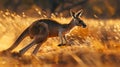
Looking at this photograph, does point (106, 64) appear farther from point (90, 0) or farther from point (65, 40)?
point (90, 0)

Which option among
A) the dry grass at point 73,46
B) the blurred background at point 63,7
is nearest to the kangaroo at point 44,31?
the dry grass at point 73,46

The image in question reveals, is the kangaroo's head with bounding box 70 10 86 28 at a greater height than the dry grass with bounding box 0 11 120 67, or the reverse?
the kangaroo's head with bounding box 70 10 86 28

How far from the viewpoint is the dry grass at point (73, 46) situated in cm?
568

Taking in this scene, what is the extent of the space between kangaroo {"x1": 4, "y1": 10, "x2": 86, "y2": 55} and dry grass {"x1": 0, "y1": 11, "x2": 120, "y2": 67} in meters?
0.13

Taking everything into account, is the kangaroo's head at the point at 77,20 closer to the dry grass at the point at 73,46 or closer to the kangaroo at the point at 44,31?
the kangaroo at the point at 44,31

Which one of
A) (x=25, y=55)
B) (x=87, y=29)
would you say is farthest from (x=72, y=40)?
(x=25, y=55)

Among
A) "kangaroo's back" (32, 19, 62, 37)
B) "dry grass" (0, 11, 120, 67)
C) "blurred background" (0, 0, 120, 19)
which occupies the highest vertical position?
"blurred background" (0, 0, 120, 19)

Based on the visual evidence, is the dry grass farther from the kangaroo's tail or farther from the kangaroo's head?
the kangaroo's head

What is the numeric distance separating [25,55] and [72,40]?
841 mm

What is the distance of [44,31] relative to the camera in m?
5.70

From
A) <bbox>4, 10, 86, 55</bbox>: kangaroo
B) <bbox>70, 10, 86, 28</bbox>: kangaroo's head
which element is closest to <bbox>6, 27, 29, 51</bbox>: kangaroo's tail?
<bbox>4, 10, 86, 55</bbox>: kangaroo

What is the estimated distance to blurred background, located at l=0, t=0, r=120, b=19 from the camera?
21.1 feet

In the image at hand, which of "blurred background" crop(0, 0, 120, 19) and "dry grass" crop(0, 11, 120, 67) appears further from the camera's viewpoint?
"blurred background" crop(0, 0, 120, 19)

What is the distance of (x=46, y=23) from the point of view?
5.79 m
